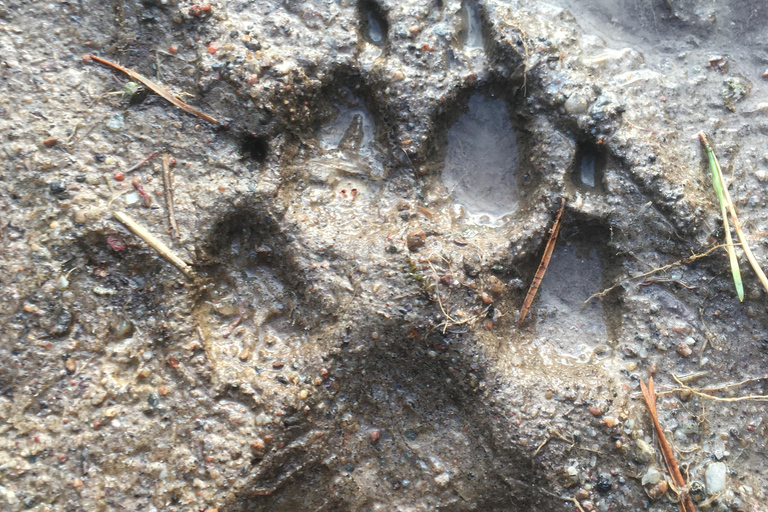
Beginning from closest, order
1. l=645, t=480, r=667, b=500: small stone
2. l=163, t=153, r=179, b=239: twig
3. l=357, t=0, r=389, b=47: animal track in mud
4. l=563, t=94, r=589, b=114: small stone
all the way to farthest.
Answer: l=645, t=480, r=667, b=500: small stone < l=163, t=153, r=179, b=239: twig < l=563, t=94, r=589, b=114: small stone < l=357, t=0, r=389, b=47: animal track in mud

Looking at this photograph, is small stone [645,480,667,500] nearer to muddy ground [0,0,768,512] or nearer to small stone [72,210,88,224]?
muddy ground [0,0,768,512]

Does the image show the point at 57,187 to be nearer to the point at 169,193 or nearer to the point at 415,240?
the point at 169,193

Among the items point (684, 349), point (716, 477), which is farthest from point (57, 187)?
point (716, 477)

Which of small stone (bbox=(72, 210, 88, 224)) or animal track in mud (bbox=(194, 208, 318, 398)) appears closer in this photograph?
small stone (bbox=(72, 210, 88, 224))

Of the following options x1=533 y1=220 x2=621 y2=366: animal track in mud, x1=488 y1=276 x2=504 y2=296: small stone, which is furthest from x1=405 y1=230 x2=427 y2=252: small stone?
x1=533 y1=220 x2=621 y2=366: animal track in mud

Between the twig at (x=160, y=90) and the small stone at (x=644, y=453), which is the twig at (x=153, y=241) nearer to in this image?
the twig at (x=160, y=90)

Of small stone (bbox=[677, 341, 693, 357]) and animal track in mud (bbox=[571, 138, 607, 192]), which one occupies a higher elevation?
animal track in mud (bbox=[571, 138, 607, 192])

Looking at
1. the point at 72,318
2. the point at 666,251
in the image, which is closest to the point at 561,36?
the point at 666,251
